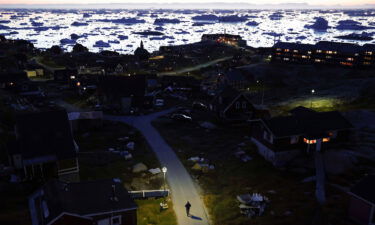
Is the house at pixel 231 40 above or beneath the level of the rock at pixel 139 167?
above

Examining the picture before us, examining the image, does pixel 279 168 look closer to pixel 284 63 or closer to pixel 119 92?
pixel 119 92

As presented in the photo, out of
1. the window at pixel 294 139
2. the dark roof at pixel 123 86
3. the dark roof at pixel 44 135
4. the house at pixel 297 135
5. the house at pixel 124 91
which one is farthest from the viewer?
the dark roof at pixel 123 86

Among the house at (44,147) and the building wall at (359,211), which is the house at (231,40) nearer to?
the house at (44,147)

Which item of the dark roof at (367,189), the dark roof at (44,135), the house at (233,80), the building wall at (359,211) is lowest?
the house at (233,80)

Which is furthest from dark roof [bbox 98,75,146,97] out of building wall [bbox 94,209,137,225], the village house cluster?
building wall [bbox 94,209,137,225]

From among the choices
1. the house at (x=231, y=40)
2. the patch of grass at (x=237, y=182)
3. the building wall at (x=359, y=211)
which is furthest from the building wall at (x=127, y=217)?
the house at (x=231, y=40)

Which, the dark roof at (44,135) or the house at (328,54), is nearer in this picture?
the dark roof at (44,135)

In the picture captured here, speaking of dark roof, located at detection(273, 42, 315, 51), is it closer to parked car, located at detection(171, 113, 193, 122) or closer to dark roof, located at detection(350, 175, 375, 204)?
parked car, located at detection(171, 113, 193, 122)
